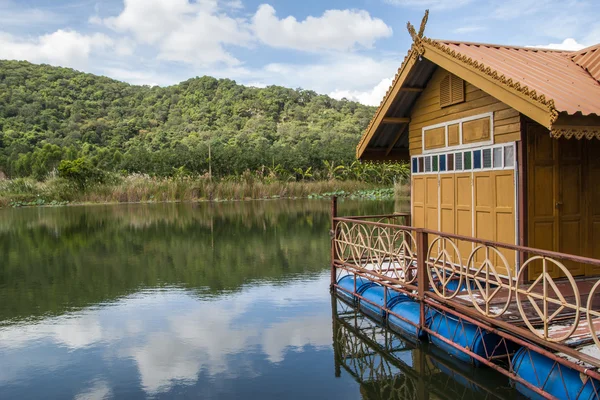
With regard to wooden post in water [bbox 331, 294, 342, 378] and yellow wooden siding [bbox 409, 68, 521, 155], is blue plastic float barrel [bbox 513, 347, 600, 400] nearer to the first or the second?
wooden post in water [bbox 331, 294, 342, 378]

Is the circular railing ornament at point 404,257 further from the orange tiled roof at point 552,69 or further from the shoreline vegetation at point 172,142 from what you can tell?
the shoreline vegetation at point 172,142

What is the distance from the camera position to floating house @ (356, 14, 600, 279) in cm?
629

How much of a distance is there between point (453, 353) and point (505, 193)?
7.35 feet

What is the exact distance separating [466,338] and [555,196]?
2381mm

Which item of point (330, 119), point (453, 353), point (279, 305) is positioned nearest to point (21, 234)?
point (279, 305)

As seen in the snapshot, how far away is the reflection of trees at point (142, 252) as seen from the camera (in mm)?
10547

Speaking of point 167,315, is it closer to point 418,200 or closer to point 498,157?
point 418,200

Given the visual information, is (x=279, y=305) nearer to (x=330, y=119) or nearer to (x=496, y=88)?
(x=496, y=88)

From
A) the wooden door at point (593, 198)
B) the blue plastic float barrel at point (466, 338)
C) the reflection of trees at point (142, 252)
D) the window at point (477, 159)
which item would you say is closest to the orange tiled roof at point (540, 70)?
the wooden door at point (593, 198)

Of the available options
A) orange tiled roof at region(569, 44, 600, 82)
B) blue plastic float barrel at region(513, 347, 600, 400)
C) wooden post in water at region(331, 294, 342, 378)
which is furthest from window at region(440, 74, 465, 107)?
blue plastic float barrel at region(513, 347, 600, 400)

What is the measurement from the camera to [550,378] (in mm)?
4590

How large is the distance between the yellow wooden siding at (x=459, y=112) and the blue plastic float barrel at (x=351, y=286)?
93.7 inches

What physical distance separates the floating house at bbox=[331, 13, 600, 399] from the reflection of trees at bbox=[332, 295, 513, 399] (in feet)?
0.67

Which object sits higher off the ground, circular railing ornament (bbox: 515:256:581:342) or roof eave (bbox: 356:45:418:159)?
roof eave (bbox: 356:45:418:159)
